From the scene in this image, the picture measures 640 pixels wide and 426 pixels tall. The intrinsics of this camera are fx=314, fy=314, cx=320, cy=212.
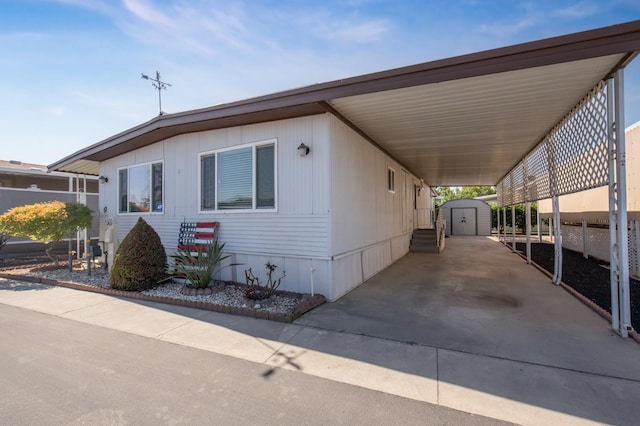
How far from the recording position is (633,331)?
367 cm

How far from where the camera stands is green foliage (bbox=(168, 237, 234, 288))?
18.7 ft

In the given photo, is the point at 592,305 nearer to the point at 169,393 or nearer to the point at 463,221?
the point at 169,393

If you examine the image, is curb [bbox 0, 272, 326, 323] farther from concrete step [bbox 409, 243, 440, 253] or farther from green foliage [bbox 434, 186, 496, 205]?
green foliage [bbox 434, 186, 496, 205]

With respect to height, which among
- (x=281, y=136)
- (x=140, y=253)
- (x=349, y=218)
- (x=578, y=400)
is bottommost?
(x=578, y=400)

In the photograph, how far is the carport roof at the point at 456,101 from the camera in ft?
11.4

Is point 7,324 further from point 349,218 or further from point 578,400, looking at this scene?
point 578,400

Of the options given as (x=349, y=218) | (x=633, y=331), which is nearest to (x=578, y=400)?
(x=633, y=331)

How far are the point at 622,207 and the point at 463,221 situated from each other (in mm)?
17353

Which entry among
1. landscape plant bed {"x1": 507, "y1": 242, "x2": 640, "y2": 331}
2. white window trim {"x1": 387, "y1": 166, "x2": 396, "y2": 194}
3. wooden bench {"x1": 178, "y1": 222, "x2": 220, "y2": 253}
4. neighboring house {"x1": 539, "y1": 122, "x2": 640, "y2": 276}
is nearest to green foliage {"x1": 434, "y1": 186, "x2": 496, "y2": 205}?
neighboring house {"x1": 539, "y1": 122, "x2": 640, "y2": 276}

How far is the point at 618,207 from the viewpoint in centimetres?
376

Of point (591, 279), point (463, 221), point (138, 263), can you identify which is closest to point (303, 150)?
point (138, 263)

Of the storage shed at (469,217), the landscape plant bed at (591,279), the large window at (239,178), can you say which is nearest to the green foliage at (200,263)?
the large window at (239,178)

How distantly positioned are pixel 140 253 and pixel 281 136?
342 cm

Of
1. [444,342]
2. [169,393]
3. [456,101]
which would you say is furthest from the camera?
[456,101]
